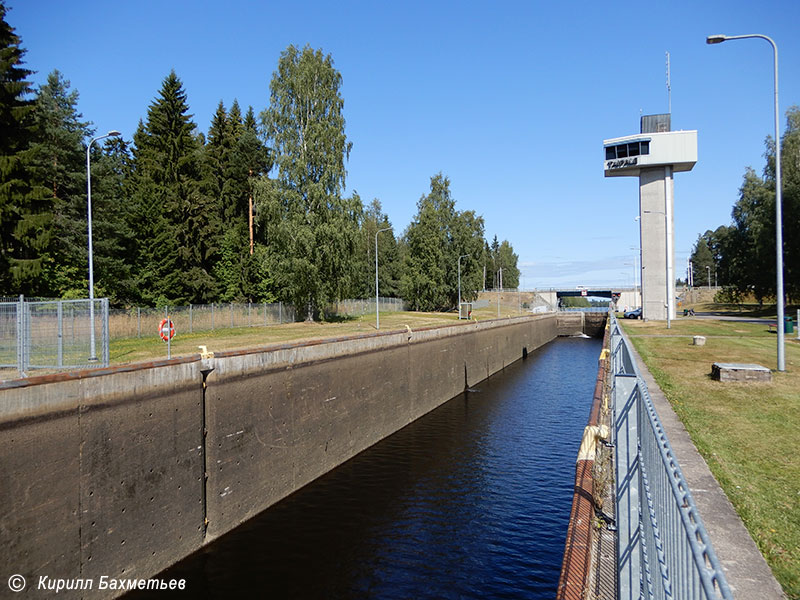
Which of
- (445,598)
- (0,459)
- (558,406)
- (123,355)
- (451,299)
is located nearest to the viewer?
(0,459)

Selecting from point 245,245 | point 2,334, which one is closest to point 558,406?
point 2,334

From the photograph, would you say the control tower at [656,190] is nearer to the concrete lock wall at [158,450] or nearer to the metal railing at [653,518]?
the concrete lock wall at [158,450]

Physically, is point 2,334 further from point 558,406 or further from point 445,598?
point 558,406

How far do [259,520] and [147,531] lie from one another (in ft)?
11.4

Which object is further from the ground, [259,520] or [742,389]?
[742,389]

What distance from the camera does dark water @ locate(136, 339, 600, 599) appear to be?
1049 centimetres

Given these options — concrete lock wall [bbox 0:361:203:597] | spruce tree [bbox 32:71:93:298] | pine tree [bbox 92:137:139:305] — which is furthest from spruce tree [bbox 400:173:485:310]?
concrete lock wall [bbox 0:361:203:597]

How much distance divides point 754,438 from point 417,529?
7.65 m

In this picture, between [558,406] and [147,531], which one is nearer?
[147,531]

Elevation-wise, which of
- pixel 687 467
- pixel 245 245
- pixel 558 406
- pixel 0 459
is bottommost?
pixel 558 406

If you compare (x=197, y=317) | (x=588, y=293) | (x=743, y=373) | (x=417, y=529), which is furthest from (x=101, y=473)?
(x=588, y=293)

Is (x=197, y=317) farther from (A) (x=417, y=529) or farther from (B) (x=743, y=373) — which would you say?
(B) (x=743, y=373)

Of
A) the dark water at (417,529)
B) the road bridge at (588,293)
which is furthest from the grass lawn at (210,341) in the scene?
the road bridge at (588,293)

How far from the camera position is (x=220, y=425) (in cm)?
1227
